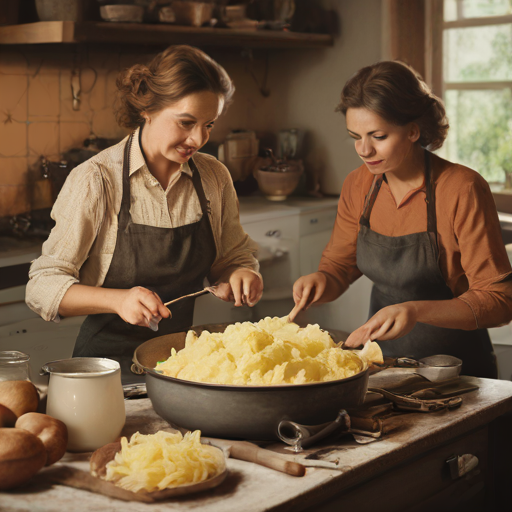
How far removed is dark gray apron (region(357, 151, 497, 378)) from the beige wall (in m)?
1.06

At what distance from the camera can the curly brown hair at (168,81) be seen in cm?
203

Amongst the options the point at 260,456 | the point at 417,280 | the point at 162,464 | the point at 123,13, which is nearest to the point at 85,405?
the point at 162,464

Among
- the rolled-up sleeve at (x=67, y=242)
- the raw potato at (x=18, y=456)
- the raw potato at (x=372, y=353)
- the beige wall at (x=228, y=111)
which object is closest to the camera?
the raw potato at (x=18, y=456)

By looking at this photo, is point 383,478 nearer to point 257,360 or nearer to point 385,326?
point 257,360

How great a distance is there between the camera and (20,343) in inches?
91.4

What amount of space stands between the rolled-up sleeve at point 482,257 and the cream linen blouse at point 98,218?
648 mm

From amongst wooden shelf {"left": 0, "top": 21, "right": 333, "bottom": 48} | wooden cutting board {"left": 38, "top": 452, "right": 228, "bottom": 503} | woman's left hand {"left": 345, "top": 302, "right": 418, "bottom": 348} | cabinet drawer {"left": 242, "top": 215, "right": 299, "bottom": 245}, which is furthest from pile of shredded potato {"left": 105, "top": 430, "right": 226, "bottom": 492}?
cabinet drawer {"left": 242, "top": 215, "right": 299, "bottom": 245}

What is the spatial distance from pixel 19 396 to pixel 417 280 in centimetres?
130

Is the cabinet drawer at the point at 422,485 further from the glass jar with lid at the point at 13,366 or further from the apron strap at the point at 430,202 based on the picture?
the apron strap at the point at 430,202

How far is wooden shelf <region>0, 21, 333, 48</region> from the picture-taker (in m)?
2.50

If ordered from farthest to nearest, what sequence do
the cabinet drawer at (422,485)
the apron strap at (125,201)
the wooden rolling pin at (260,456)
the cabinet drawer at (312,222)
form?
the cabinet drawer at (312,222)
the apron strap at (125,201)
the cabinet drawer at (422,485)
the wooden rolling pin at (260,456)

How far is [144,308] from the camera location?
174 centimetres

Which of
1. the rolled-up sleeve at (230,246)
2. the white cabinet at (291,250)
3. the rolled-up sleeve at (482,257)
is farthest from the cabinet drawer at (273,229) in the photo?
the rolled-up sleeve at (482,257)

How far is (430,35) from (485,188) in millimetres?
1346
